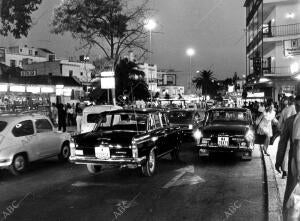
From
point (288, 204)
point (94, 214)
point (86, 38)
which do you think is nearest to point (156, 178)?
point (94, 214)

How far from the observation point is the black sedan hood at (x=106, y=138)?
9.56m

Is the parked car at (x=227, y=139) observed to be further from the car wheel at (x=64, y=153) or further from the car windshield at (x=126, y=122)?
the car wheel at (x=64, y=153)

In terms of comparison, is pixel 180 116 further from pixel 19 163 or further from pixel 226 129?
pixel 19 163

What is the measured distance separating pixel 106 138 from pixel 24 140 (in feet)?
8.62

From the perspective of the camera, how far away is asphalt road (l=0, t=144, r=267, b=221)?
6.88m

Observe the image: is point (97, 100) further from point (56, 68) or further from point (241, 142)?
point (241, 142)

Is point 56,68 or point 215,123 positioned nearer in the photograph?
point 215,123

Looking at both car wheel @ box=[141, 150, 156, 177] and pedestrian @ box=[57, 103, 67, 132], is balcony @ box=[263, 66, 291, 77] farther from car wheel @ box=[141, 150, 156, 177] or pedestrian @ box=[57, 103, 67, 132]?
car wheel @ box=[141, 150, 156, 177]

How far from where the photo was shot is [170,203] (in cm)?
754

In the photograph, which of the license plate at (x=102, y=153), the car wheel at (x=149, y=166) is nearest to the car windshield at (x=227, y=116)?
the car wheel at (x=149, y=166)

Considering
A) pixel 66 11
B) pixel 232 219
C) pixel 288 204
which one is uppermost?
pixel 66 11

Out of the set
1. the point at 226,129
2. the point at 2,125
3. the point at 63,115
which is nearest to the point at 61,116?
→ the point at 63,115

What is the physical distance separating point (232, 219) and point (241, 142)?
5778mm

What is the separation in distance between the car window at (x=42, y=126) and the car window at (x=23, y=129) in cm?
32
